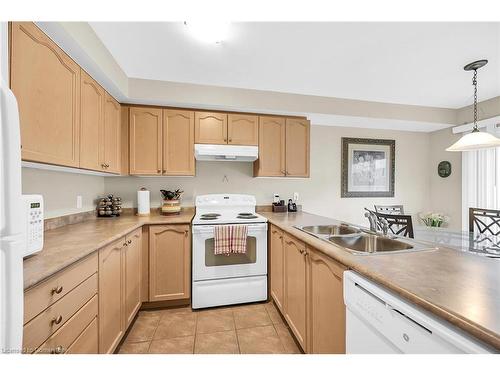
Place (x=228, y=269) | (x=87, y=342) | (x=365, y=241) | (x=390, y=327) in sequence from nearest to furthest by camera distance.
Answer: (x=390, y=327) < (x=87, y=342) < (x=365, y=241) < (x=228, y=269)

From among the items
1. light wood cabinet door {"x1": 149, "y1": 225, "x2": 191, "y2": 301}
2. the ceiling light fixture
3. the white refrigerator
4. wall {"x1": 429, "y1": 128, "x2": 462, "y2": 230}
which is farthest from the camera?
wall {"x1": 429, "y1": 128, "x2": 462, "y2": 230}

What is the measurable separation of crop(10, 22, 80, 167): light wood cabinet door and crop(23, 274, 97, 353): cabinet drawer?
0.72 m

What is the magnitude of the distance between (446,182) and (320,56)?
121 inches

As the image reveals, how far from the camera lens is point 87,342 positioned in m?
1.17

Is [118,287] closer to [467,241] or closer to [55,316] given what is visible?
[55,316]

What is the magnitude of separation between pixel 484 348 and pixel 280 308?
1.68 meters

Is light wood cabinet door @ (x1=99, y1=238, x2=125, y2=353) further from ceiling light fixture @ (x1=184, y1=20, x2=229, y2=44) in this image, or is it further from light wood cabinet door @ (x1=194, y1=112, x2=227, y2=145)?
ceiling light fixture @ (x1=184, y1=20, x2=229, y2=44)

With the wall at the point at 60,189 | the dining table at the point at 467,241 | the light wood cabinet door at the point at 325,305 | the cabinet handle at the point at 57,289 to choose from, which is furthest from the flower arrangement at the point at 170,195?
the dining table at the point at 467,241

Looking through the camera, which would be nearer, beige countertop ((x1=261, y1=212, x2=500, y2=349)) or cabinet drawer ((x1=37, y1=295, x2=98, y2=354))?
beige countertop ((x1=261, y1=212, x2=500, y2=349))

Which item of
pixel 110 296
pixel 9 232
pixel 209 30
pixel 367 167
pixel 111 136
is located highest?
pixel 209 30

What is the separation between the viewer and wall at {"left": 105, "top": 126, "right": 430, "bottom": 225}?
2.80 meters

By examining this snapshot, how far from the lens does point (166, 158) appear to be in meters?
2.48

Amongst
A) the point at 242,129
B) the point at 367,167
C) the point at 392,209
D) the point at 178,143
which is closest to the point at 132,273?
the point at 178,143

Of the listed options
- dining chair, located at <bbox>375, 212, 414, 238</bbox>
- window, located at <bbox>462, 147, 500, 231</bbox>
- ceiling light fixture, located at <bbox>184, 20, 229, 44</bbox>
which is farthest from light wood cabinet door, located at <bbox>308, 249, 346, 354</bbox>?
window, located at <bbox>462, 147, 500, 231</bbox>
